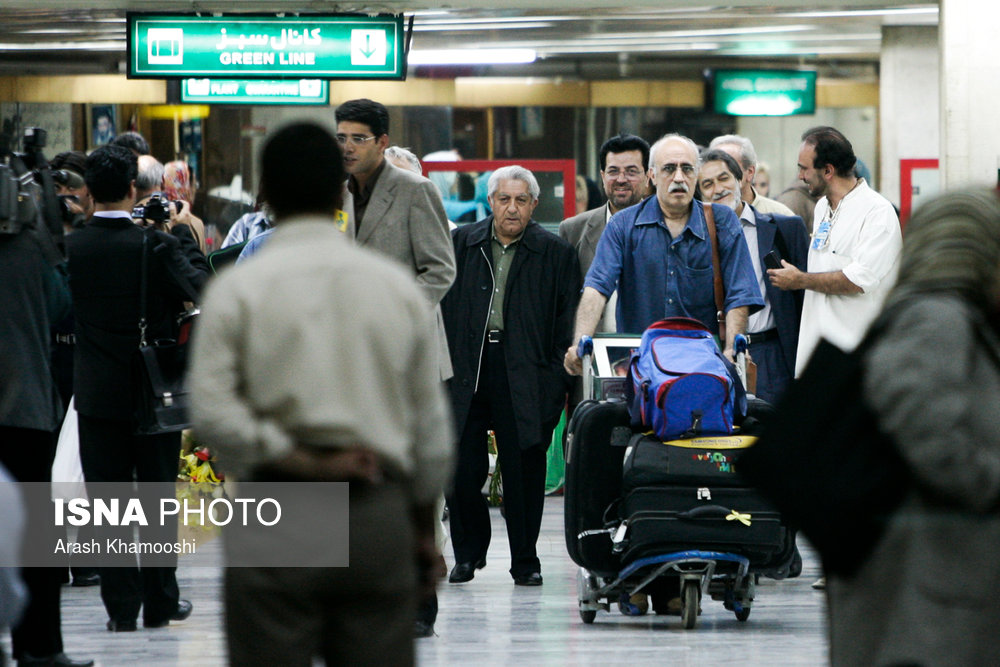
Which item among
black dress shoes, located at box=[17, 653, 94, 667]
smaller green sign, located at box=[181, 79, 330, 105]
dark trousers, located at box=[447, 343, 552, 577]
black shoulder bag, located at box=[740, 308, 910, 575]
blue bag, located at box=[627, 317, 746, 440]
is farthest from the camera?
smaller green sign, located at box=[181, 79, 330, 105]

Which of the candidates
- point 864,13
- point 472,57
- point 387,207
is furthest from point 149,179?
point 472,57

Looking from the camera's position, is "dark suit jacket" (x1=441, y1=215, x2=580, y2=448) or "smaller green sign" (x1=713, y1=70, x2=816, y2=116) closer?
"dark suit jacket" (x1=441, y1=215, x2=580, y2=448)

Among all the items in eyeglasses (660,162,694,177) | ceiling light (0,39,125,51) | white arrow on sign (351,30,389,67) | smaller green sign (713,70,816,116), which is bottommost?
eyeglasses (660,162,694,177)

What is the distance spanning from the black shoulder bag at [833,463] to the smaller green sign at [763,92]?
549 inches

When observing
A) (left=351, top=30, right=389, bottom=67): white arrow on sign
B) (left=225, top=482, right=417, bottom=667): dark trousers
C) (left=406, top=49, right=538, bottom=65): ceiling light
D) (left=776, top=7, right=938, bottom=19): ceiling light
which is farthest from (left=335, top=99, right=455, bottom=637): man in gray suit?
(left=406, top=49, right=538, bottom=65): ceiling light

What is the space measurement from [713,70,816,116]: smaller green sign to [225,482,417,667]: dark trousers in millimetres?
14142

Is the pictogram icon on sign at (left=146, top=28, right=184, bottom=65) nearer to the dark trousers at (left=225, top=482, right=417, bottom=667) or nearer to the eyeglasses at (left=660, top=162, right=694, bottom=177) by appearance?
the eyeglasses at (left=660, top=162, right=694, bottom=177)

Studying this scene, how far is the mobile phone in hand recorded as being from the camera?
794 cm

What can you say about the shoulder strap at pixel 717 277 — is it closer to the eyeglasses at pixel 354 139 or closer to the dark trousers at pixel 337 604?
the eyeglasses at pixel 354 139

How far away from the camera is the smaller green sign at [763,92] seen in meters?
16.7

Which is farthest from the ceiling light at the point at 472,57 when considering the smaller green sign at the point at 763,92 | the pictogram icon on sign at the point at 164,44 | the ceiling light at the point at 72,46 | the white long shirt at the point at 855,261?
the white long shirt at the point at 855,261

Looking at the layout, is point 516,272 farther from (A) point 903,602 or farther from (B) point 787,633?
(A) point 903,602

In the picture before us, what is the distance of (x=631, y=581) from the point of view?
20.9 ft

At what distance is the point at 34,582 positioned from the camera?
212 inches
